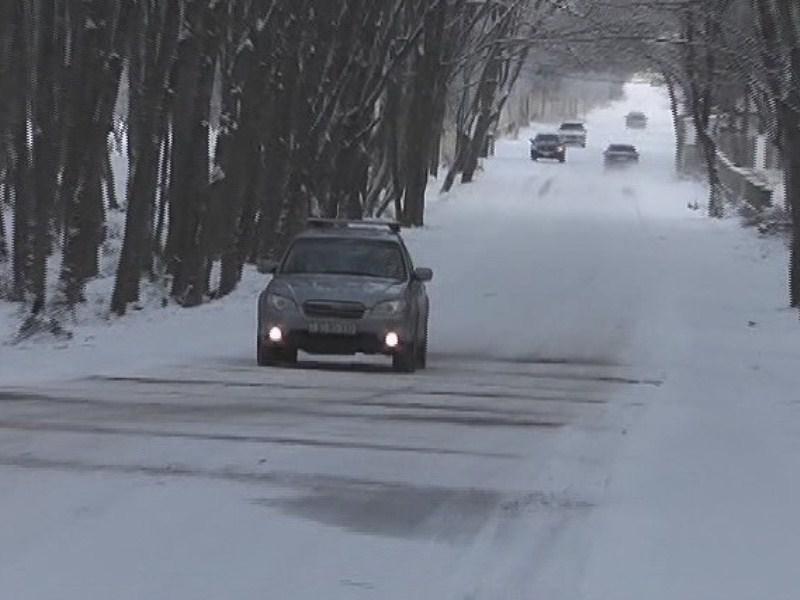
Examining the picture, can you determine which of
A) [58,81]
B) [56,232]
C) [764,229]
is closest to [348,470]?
Result: [58,81]

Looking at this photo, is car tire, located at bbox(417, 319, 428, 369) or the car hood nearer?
the car hood

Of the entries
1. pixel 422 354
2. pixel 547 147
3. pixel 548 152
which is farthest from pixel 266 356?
pixel 548 152

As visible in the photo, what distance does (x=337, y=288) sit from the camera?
75.4 feet

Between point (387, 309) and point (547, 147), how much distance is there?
7749 centimetres

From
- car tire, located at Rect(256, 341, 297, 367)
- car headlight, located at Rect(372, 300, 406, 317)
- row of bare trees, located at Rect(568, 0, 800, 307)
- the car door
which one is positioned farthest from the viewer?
row of bare trees, located at Rect(568, 0, 800, 307)

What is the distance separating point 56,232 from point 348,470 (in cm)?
2869

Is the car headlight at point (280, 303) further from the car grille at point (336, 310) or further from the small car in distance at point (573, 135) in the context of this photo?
the small car in distance at point (573, 135)

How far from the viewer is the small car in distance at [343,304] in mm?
22688

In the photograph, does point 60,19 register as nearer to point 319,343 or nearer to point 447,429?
point 319,343

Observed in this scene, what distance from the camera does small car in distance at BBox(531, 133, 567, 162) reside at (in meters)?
99.6

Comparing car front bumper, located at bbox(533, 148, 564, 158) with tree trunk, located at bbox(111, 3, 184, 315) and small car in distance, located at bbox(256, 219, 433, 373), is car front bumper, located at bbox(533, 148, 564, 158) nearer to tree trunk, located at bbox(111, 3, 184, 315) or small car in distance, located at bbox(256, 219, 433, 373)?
tree trunk, located at bbox(111, 3, 184, 315)

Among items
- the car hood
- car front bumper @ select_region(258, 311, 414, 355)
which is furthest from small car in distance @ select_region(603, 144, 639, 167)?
car front bumper @ select_region(258, 311, 414, 355)

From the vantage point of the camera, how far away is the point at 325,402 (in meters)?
18.4

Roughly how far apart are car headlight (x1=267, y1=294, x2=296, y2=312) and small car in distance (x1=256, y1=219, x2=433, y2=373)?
11 mm
